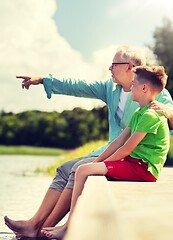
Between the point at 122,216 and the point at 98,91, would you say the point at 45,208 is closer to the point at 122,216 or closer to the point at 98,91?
the point at 98,91

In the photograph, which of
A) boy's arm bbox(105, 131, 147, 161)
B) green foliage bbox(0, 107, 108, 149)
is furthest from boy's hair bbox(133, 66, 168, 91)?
green foliage bbox(0, 107, 108, 149)

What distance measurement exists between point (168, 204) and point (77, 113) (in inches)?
1678

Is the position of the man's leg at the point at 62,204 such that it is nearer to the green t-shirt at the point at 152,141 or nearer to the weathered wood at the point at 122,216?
the green t-shirt at the point at 152,141

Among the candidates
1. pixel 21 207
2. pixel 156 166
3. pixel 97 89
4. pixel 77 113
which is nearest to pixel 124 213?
pixel 156 166

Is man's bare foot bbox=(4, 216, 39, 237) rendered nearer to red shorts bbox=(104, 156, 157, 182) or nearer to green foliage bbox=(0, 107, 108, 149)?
red shorts bbox=(104, 156, 157, 182)

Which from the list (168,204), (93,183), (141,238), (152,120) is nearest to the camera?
(141,238)

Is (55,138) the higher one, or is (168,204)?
(168,204)

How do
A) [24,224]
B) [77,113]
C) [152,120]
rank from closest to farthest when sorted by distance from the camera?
[152,120], [24,224], [77,113]

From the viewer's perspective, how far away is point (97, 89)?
3484 millimetres

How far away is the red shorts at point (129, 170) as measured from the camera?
2.60 metres

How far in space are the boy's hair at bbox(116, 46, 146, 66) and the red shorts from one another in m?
0.87

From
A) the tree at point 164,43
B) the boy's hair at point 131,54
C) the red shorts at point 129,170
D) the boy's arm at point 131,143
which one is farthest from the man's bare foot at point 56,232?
the tree at point 164,43

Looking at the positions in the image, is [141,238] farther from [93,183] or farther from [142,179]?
[142,179]

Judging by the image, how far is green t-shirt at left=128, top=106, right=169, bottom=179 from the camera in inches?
101
